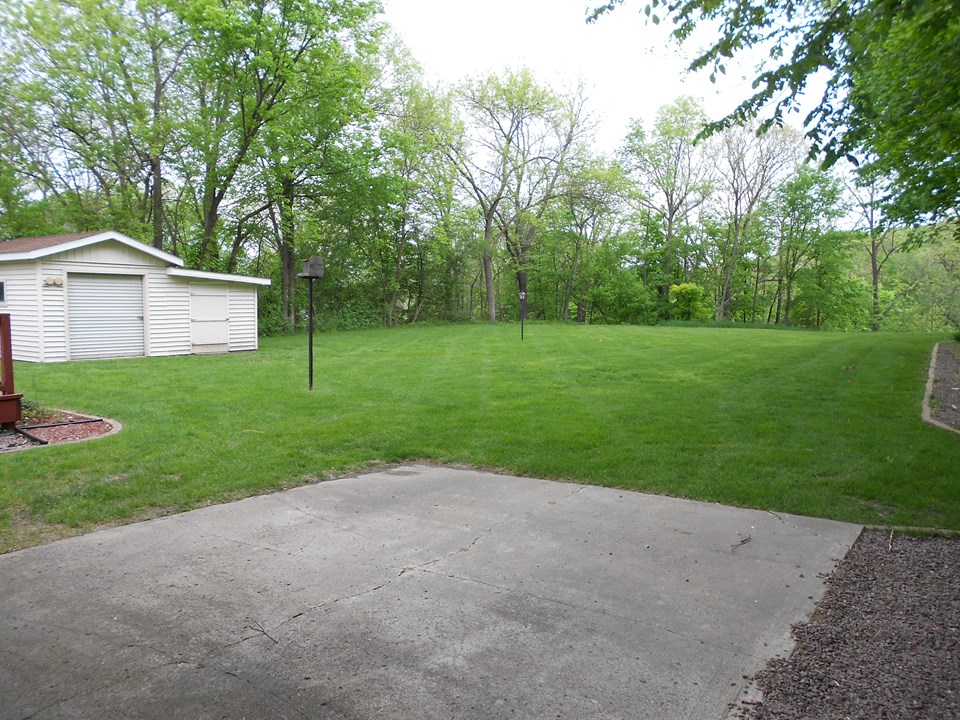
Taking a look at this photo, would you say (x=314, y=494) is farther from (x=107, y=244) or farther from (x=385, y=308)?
(x=385, y=308)

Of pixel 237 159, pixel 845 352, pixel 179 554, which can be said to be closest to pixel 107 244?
pixel 237 159

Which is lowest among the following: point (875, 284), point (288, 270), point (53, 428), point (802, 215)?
point (53, 428)

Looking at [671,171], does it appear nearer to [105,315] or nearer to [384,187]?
[384,187]

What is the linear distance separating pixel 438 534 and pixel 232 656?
5.47ft

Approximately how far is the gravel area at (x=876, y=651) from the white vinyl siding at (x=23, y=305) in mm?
15775

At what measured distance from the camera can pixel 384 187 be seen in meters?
23.7

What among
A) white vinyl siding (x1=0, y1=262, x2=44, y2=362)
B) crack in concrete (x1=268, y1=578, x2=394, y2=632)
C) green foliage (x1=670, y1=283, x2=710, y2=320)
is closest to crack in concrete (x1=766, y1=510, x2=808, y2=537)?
crack in concrete (x1=268, y1=578, x2=394, y2=632)

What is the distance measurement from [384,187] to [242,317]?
8.61 metres

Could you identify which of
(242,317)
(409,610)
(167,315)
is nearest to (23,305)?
(167,315)

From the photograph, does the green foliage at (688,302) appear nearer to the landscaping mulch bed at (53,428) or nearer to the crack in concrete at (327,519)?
the landscaping mulch bed at (53,428)

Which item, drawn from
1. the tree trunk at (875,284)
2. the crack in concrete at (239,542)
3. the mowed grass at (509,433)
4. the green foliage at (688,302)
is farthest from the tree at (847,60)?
the tree trunk at (875,284)

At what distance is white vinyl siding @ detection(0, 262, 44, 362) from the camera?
13.7 metres

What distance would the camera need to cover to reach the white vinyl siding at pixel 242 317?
17453 millimetres

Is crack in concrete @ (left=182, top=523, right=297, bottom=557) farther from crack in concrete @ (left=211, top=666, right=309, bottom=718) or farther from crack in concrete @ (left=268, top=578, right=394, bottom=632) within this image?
crack in concrete @ (left=211, top=666, right=309, bottom=718)
